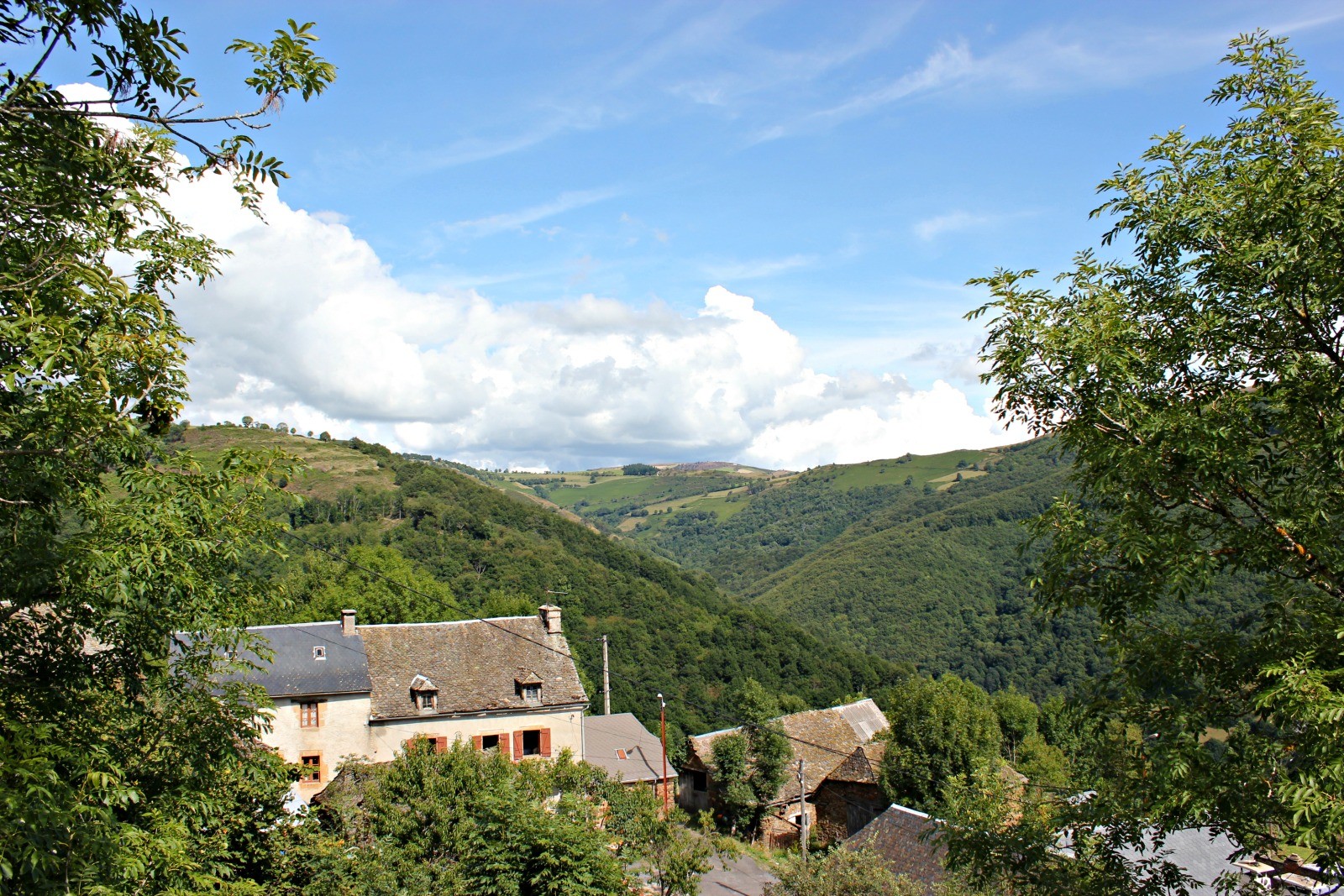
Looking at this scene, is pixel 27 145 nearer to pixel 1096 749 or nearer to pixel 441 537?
pixel 1096 749

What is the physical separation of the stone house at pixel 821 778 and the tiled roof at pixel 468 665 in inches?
415

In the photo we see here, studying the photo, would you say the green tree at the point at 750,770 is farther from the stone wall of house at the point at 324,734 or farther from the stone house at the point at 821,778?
the stone wall of house at the point at 324,734

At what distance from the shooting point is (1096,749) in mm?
8445

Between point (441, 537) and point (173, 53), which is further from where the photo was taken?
point (441, 537)

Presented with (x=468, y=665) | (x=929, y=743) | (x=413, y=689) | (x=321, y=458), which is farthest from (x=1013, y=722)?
(x=321, y=458)

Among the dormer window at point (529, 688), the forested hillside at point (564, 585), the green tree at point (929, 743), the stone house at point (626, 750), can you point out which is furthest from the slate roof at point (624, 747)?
the forested hillside at point (564, 585)

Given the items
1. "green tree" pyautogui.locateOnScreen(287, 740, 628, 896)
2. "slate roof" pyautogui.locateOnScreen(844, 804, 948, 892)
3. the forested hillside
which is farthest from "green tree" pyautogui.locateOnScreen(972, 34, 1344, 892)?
the forested hillside

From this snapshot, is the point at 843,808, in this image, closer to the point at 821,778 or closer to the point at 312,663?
the point at 821,778

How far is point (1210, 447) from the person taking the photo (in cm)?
714

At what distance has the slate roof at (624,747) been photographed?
40469 mm

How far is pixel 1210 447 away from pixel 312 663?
108 ft

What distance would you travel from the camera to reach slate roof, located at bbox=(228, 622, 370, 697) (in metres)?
31.3

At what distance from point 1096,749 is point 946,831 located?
5.87 ft

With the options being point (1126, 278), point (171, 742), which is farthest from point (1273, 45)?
point (171, 742)
